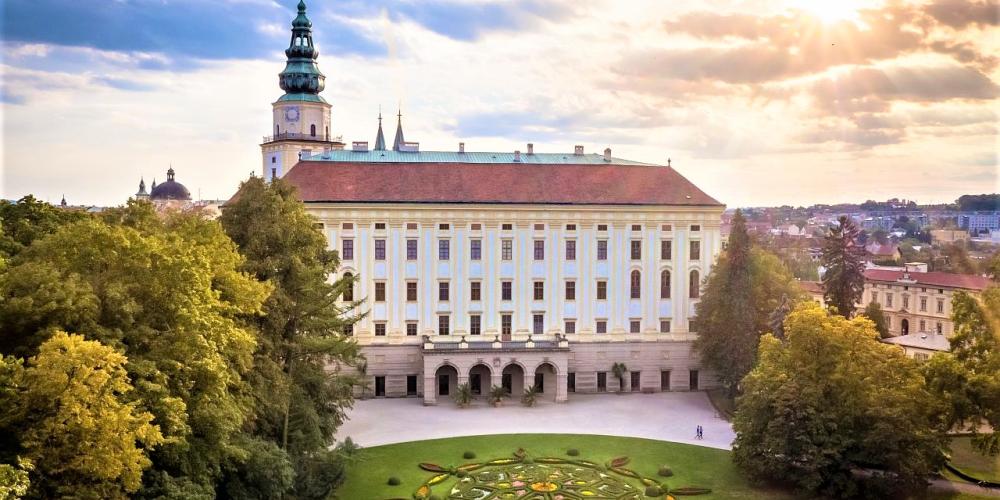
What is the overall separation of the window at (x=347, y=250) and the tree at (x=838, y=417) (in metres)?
27.0

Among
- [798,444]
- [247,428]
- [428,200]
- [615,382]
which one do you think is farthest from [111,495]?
[615,382]

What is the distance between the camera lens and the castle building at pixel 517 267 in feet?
175

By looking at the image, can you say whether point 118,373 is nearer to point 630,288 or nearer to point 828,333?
point 828,333

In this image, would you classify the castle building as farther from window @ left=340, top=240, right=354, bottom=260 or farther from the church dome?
the church dome

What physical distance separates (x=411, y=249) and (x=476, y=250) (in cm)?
424

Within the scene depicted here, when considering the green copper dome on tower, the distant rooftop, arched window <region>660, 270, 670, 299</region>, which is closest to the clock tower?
the green copper dome on tower

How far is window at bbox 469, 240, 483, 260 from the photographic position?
54.6 m

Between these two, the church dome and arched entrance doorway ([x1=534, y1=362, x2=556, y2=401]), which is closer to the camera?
arched entrance doorway ([x1=534, y1=362, x2=556, y2=401])

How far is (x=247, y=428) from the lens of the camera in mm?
30859

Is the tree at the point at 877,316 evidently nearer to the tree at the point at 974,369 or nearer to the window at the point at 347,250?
the tree at the point at 974,369

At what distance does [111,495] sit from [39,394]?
3336 millimetres

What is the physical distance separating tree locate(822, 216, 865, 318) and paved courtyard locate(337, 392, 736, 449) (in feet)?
34.7

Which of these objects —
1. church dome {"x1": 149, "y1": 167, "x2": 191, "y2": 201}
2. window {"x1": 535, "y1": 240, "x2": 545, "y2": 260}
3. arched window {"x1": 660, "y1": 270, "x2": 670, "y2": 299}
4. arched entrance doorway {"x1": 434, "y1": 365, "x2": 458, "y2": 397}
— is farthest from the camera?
church dome {"x1": 149, "y1": 167, "x2": 191, "y2": 201}

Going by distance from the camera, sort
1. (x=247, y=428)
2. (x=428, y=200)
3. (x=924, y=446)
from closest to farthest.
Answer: (x=247, y=428)
(x=924, y=446)
(x=428, y=200)
